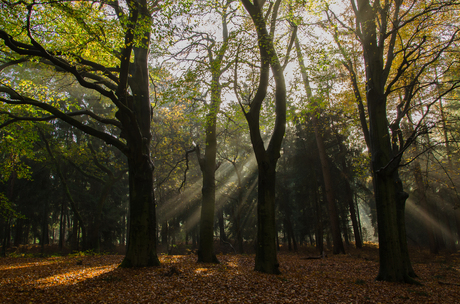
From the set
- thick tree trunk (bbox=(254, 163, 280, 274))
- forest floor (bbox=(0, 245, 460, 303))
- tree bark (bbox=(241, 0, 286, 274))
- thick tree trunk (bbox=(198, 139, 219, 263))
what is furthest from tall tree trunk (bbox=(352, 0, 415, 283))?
thick tree trunk (bbox=(198, 139, 219, 263))

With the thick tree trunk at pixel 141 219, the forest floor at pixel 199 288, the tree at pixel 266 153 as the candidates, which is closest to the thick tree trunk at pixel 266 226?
the tree at pixel 266 153

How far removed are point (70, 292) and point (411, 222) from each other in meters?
30.9

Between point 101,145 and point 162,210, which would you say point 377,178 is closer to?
point 162,210

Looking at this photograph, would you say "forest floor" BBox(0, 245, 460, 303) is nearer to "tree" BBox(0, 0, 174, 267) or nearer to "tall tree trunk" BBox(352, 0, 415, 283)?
"tall tree trunk" BBox(352, 0, 415, 283)

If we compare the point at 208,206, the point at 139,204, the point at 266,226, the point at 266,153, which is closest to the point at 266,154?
the point at 266,153

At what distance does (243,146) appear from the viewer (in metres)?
20.1

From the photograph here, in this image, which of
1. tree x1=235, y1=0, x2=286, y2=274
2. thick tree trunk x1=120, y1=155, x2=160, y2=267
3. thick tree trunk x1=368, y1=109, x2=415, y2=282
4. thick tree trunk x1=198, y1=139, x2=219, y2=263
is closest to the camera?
thick tree trunk x1=368, y1=109, x2=415, y2=282

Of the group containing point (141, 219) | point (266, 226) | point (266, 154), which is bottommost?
point (266, 226)

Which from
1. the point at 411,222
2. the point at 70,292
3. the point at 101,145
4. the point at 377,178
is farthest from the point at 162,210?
the point at 411,222

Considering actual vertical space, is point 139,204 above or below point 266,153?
below

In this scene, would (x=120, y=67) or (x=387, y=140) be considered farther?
(x=387, y=140)

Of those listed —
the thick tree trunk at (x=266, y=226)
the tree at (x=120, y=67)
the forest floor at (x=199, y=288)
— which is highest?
the tree at (x=120, y=67)

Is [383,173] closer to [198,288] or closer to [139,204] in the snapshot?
[198,288]

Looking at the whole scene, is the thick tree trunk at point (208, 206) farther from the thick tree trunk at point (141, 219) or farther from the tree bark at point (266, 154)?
the tree bark at point (266, 154)
